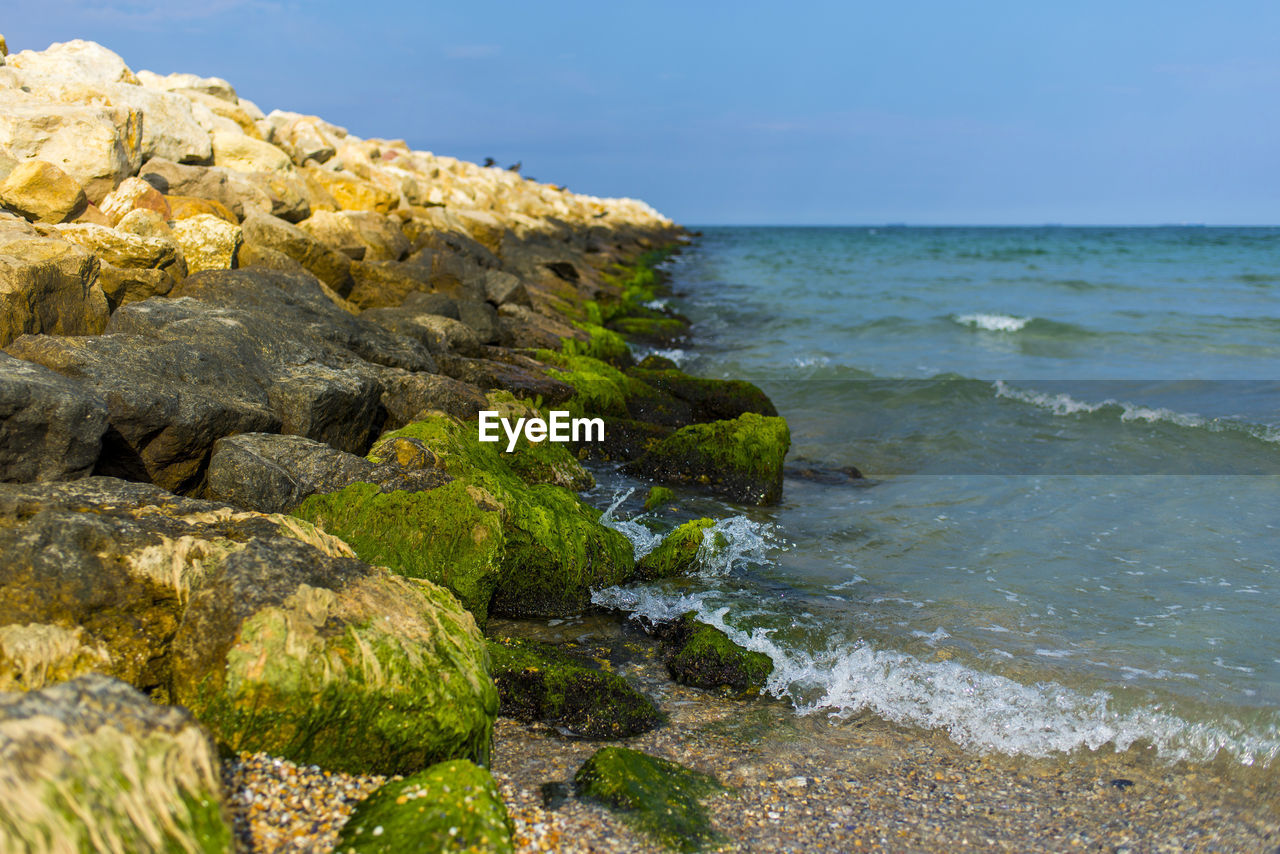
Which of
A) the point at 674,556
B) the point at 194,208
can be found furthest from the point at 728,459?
the point at 194,208

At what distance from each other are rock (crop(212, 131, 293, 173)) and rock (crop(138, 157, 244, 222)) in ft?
7.86

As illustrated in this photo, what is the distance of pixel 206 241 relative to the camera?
8.80 m

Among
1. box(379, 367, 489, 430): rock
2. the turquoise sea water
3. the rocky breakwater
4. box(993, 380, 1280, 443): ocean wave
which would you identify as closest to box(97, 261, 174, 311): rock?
the rocky breakwater

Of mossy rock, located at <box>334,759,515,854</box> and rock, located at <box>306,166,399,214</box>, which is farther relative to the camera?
rock, located at <box>306,166,399,214</box>

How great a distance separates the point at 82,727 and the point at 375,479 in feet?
10.8

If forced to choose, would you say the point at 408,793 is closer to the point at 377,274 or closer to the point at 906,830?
the point at 906,830

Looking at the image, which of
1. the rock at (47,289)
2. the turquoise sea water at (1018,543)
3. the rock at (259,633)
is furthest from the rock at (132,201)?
the rock at (259,633)

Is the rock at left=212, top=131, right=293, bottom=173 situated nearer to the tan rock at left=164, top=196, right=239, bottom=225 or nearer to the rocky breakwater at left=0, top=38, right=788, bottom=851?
the rocky breakwater at left=0, top=38, right=788, bottom=851

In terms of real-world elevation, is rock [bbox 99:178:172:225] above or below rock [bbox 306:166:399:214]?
below

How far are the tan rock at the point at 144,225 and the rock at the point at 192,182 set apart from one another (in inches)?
84.8

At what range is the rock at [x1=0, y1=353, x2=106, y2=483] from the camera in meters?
4.38

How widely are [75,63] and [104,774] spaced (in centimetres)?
1336

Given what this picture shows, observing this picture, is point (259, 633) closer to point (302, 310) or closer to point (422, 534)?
point (422, 534)

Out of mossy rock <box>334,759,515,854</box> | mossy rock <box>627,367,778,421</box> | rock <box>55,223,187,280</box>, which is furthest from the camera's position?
mossy rock <box>627,367,778,421</box>
